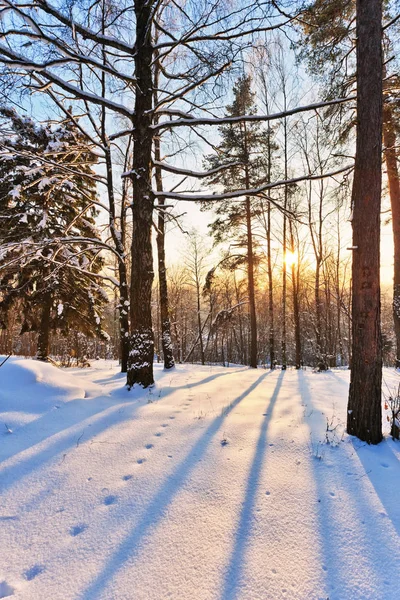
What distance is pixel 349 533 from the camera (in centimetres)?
193

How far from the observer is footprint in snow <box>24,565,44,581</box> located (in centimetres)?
159

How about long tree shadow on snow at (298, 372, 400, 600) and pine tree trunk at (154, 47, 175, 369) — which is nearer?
long tree shadow on snow at (298, 372, 400, 600)

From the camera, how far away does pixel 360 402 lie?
340cm

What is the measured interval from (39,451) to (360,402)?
3.70 m

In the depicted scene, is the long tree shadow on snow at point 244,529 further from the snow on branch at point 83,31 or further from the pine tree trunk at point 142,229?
the snow on branch at point 83,31

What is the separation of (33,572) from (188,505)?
41.2 inches

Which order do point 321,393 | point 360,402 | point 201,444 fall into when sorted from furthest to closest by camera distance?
point 321,393
point 360,402
point 201,444

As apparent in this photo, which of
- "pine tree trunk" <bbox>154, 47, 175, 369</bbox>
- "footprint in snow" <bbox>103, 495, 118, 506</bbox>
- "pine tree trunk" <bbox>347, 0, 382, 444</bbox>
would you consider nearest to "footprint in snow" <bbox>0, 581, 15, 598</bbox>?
"footprint in snow" <bbox>103, 495, 118, 506</bbox>

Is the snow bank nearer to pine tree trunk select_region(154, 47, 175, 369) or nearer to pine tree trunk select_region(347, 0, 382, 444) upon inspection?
pine tree trunk select_region(347, 0, 382, 444)

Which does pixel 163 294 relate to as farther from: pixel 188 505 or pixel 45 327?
pixel 188 505

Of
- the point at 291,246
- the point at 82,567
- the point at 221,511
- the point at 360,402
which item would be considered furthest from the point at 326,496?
the point at 291,246

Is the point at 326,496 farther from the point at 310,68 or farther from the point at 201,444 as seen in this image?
the point at 310,68

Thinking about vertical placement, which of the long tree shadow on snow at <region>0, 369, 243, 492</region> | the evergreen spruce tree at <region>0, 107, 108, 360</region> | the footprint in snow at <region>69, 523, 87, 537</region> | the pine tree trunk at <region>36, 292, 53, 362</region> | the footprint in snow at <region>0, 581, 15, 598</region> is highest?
the evergreen spruce tree at <region>0, 107, 108, 360</region>

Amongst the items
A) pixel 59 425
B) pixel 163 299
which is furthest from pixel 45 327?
pixel 59 425
